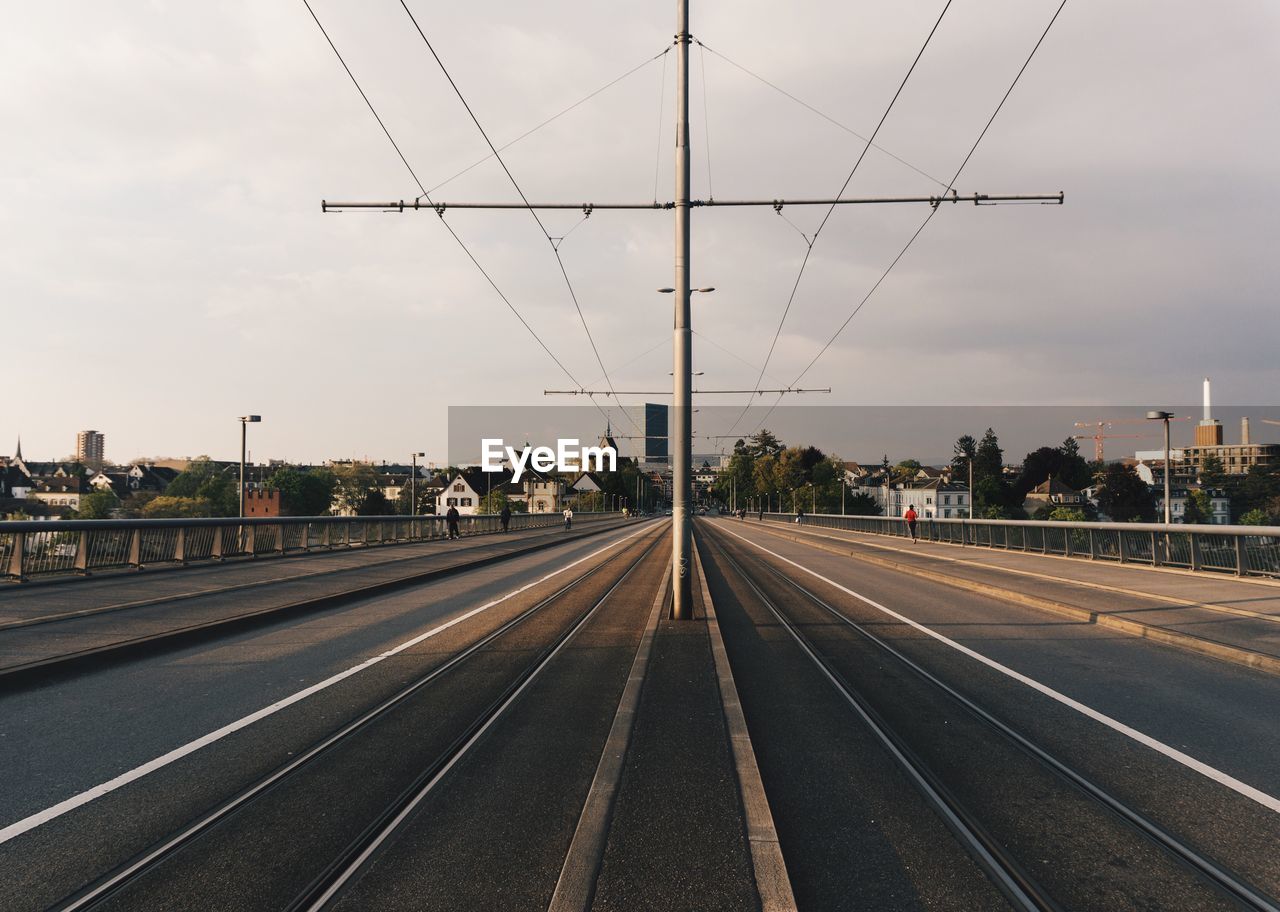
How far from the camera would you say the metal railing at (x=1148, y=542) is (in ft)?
48.2

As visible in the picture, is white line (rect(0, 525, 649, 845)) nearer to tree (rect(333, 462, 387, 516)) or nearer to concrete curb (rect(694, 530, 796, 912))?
concrete curb (rect(694, 530, 796, 912))

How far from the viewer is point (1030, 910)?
3.15 meters

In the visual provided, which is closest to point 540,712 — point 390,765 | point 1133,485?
point 390,765

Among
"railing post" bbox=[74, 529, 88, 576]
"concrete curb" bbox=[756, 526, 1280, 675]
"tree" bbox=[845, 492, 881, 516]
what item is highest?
"railing post" bbox=[74, 529, 88, 576]

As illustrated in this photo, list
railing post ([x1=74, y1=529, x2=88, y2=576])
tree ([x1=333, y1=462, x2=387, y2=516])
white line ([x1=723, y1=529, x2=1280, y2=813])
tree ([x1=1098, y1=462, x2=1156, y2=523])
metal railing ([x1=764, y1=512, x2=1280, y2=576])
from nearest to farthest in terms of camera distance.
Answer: white line ([x1=723, y1=529, x2=1280, y2=813]) < railing post ([x1=74, y1=529, x2=88, y2=576]) < metal railing ([x1=764, y1=512, x2=1280, y2=576]) < tree ([x1=1098, y1=462, x2=1156, y2=523]) < tree ([x1=333, y1=462, x2=387, y2=516])

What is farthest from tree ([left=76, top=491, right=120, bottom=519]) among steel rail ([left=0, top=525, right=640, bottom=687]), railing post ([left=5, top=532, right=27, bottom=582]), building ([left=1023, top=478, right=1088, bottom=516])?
building ([left=1023, top=478, right=1088, bottom=516])

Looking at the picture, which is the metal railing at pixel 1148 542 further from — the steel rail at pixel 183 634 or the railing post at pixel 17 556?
the railing post at pixel 17 556

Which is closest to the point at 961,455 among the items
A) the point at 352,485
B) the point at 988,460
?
the point at 988,460

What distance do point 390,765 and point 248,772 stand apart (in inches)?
33.4

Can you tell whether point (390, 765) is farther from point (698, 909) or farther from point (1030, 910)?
point (1030, 910)

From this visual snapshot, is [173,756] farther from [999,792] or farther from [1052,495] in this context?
[1052,495]

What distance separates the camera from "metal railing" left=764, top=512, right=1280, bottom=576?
48.2 feet

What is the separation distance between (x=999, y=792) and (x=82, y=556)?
54.2 ft

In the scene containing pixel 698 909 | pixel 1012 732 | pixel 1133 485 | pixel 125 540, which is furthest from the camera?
pixel 1133 485
